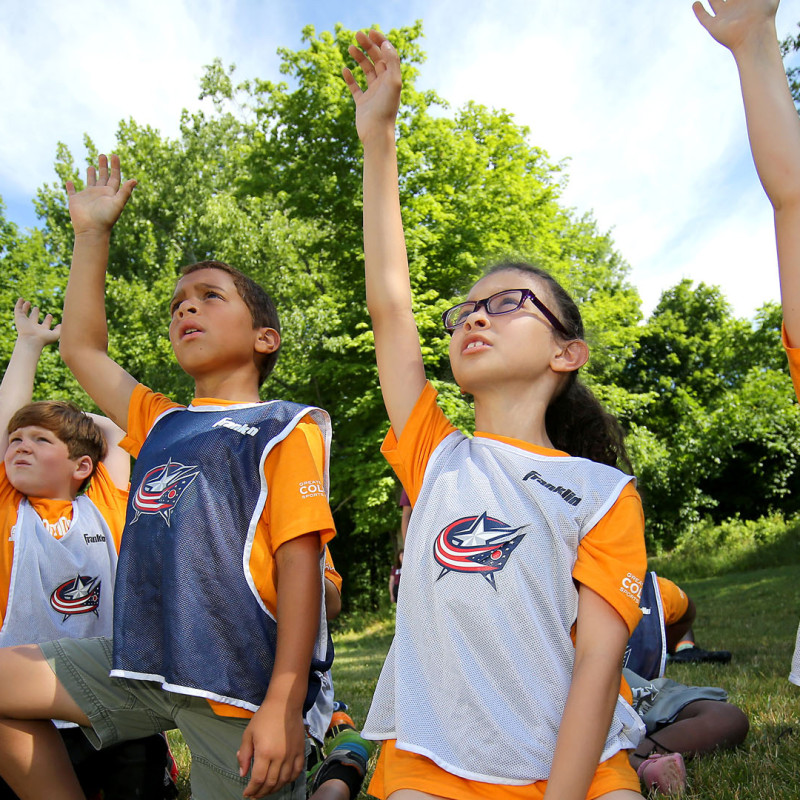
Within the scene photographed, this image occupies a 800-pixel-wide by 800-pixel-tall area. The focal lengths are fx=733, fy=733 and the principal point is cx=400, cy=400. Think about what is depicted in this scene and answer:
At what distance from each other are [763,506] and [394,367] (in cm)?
2965

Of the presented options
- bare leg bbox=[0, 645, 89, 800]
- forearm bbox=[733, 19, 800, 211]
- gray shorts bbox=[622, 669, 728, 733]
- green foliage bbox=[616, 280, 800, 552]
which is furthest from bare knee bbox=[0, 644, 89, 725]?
green foliage bbox=[616, 280, 800, 552]

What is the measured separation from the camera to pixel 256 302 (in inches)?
116

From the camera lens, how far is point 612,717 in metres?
1.76

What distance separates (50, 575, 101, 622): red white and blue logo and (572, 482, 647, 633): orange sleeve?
2.12 meters

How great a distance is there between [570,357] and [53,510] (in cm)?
231

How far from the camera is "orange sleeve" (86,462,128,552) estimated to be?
330cm

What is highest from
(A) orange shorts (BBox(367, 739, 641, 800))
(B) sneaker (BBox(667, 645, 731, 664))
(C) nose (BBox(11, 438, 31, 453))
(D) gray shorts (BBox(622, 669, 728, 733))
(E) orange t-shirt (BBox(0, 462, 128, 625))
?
(C) nose (BBox(11, 438, 31, 453))

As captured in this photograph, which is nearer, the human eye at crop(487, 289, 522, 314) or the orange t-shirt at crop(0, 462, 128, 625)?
the human eye at crop(487, 289, 522, 314)

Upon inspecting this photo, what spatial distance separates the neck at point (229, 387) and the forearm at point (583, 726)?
5.24ft

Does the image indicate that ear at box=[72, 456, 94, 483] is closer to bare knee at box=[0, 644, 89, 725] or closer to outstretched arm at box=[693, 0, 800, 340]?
bare knee at box=[0, 644, 89, 725]

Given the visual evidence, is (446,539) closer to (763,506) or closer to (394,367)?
(394,367)

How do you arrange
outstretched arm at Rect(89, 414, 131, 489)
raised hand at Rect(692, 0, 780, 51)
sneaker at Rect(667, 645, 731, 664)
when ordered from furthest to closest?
sneaker at Rect(667, 645, 731, 664) < outstretched arm at Rect(89, 414, 131, 489) < raised hand at Rect(692, 0, 780, 51)

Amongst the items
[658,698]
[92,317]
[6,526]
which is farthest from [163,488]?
[658,698]

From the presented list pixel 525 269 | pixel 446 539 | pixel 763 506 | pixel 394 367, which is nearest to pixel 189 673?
pixel 446 539
